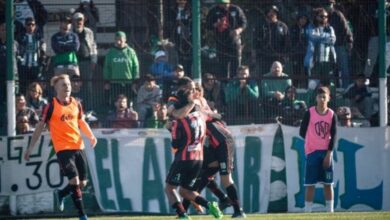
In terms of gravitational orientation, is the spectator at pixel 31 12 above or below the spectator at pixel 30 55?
above

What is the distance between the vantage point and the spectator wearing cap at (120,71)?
19578mm

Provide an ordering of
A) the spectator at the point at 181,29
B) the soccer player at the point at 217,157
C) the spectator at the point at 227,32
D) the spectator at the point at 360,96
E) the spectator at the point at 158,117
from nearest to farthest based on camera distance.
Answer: the soccer player at the point at 217,157, the spectator at the point at 181,29, the spectator at the point at 227,32, the spectator at the point at 360,96, the spectator at the point at 158,117

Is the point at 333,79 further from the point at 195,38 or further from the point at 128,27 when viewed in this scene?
the point at 128,27

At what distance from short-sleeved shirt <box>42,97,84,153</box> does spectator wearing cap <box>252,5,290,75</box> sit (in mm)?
4306

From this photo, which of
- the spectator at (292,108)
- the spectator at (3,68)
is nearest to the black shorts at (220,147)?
the spectator at (292,108)

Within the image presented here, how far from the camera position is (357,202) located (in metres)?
19.7

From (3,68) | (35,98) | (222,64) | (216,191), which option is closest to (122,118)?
(35,98)

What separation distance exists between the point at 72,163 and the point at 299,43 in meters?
5.33

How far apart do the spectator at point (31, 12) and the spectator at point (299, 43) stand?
14.6 ft

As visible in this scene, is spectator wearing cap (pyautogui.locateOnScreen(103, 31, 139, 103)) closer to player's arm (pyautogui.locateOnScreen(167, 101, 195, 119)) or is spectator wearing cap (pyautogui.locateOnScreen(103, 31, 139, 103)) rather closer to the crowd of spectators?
the crowd of spectators

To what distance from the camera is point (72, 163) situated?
16125 mm

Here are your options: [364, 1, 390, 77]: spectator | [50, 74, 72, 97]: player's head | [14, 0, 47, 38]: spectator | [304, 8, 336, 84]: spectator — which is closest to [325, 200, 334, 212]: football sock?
[304, 8, 336, 84]: spectator

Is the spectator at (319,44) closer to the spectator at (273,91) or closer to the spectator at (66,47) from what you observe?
the spectator at (273,91)

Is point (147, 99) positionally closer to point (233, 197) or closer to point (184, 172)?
point (233, 197)
